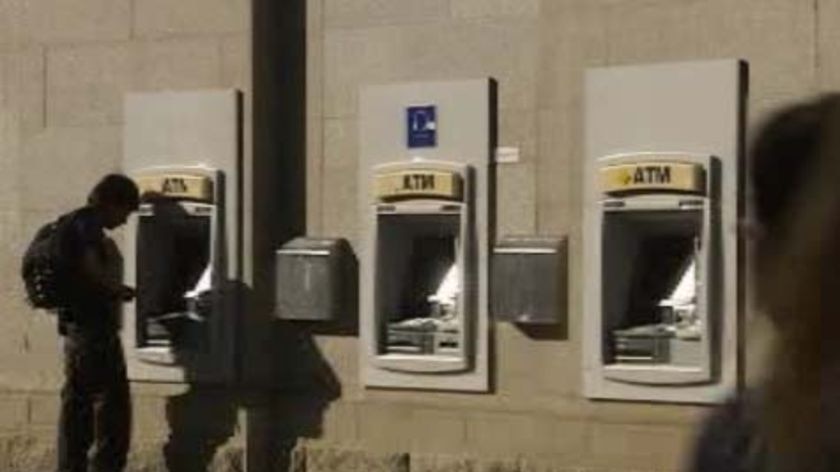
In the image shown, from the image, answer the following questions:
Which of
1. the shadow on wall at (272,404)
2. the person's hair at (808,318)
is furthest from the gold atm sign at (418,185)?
the person's hair at (808,318)

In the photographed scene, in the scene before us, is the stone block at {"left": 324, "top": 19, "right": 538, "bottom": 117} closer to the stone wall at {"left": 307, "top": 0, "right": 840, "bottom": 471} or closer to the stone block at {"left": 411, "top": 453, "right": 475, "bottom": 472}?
the stone wall at {"left": 307, "top": 0, "right": 840, "bottom": 471}

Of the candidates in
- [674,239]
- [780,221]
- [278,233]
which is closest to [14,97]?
[278,233]

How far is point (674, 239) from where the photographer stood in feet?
26.2

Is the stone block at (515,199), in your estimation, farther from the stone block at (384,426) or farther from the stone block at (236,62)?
the stone block at (236,62)

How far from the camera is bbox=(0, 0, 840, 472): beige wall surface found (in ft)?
26.1

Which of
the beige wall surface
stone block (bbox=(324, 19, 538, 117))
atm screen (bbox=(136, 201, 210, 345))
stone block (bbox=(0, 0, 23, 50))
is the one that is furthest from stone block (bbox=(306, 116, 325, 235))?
stone block (bbox=(0, 0, 23, 50))

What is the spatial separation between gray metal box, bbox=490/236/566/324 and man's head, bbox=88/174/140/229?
1.94 m

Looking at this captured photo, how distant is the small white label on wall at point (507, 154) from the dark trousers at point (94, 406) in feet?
7.19

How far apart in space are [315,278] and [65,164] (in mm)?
1809

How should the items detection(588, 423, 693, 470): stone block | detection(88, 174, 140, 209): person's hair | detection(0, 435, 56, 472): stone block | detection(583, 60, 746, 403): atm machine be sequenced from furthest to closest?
1. detection(0, 435, 56, 472): stone block
2. detection(88, 174, 140, 209): person's hair
3. detection(588, 423, 693, 470): stone block
4. detection(583, 60, 746, 403): atm machine

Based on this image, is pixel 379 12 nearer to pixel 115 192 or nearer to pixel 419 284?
pixel 419 284

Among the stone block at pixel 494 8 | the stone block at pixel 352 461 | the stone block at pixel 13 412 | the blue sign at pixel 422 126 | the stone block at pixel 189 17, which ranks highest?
the stone block at pixel 189 17

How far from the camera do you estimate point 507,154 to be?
8.41m

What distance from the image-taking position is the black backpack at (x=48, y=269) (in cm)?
920
